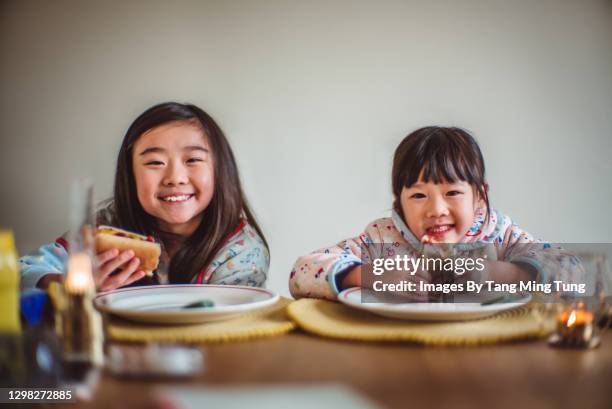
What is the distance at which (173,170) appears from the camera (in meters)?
1.66

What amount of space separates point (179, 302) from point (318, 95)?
51.3 inches

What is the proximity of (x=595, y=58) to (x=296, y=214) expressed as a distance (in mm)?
1282

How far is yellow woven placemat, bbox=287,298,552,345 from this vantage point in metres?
0.88

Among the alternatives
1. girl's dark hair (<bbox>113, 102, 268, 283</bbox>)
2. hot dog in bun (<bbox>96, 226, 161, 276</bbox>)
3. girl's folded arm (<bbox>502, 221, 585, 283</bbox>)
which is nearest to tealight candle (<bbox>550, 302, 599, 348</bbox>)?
girl's folded arm (<bbox>502, 221, 585, 283</bbox>)

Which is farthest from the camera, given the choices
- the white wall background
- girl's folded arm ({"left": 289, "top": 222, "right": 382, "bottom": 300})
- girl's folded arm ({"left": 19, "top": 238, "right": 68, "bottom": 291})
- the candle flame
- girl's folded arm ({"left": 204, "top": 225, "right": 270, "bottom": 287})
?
the white wall background

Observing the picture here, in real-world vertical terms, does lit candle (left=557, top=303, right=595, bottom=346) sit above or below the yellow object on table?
below

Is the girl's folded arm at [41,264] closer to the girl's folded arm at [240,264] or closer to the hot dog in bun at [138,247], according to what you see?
the hot dog in bun at [138,247]

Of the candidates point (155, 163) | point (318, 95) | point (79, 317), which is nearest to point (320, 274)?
point (79, 317)

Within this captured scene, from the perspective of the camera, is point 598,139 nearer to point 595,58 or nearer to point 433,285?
point 595,58

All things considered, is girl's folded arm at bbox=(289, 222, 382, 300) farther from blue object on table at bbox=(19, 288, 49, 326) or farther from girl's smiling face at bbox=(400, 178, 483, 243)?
blue object on table at bbox=(19, 288, 49, 326)

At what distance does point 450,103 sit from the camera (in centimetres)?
227

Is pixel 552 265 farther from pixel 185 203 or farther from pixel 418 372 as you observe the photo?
pixel 185 203

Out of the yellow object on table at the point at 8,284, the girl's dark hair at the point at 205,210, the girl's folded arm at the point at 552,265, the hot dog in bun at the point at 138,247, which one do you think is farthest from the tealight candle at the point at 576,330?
the girl's dark hair at the point at 205,210

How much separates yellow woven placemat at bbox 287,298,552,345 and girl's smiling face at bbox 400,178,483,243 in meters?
0.50
